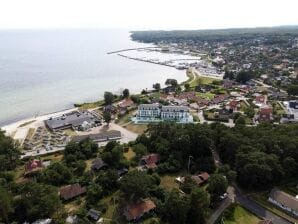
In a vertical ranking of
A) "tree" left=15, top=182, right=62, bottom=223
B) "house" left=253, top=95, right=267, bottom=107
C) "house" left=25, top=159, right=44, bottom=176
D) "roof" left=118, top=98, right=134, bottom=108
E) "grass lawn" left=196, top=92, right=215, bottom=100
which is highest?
"tree" left=15, top=182, right=62, bottom=223

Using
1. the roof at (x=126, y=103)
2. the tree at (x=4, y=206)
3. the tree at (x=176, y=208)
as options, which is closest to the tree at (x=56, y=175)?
the tree at (x=4, y=206)

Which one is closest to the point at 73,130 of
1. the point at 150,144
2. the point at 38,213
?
the point at 150,144

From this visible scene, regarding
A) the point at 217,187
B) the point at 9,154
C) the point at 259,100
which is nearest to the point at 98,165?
the point at 9,154

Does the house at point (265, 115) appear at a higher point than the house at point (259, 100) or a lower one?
higher

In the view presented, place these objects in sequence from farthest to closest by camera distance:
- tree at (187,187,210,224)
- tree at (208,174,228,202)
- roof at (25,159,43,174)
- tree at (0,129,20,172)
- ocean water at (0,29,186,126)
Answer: ocean water at (0,29,186,126) → tree at (0,129,20,172) → roof at (25,159,43,174) → tree at (208,174,228,202) → tree at (187,187,210,224)

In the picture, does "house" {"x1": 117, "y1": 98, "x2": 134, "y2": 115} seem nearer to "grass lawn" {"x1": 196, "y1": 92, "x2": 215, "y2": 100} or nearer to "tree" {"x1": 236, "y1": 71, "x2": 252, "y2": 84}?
"grass lawn" {"x1": 196, "y1": 92, "x2": 215, "y2": 100}

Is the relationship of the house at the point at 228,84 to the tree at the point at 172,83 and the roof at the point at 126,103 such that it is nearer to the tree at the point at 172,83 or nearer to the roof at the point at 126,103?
the tree at the point at 172,83

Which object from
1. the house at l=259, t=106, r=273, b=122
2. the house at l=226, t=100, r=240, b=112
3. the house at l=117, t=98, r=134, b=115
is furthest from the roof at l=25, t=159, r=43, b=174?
the house at l=259, t=106, r=273, b=122
